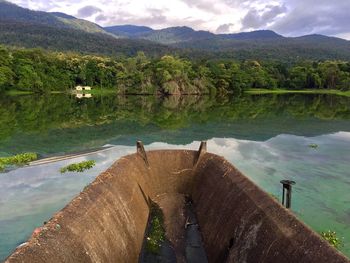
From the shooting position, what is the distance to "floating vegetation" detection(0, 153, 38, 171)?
24913mm

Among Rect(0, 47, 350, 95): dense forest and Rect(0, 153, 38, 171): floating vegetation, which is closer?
Rect(0, 153, 38, 171): floating vegetation

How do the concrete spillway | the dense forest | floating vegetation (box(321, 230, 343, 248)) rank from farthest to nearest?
the dense forest
floating vegetation (box(321, 230, 343, 248))
the concrete spillway

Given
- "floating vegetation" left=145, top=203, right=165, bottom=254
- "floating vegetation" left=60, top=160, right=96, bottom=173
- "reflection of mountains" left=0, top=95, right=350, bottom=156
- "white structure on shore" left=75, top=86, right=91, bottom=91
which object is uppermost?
"white structure on shore" left=75, top=86, right=91, bottom=91

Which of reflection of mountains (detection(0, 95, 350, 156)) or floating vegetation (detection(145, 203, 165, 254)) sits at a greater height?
floating vegetation (detection(145, 203, 165, 254))

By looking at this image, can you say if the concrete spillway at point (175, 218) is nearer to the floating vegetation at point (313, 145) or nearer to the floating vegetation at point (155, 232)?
the floating vegetation at point (155, 232)

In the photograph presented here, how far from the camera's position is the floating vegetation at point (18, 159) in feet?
81.7

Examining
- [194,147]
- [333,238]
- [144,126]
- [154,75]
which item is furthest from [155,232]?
[154,75]

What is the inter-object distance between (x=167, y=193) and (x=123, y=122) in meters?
31.8

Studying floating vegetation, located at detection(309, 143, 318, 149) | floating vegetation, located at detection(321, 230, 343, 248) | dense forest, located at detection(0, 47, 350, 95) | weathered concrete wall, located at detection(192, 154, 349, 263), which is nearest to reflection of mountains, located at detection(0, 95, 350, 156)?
floating vegetation, located at detection(309, 143, 318, 149)

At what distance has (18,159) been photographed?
84.2 ft

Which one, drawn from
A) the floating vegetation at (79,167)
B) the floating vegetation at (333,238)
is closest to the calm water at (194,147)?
the floating vegetation at (333,238)

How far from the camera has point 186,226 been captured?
13766mm

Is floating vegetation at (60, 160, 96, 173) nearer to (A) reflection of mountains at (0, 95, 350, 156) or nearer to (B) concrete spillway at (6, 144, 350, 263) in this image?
(A) reflection of mountains at (0, 95, 350, 156)

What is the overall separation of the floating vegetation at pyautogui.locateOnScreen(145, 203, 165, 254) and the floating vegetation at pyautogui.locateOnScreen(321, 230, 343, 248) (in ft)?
19.1
